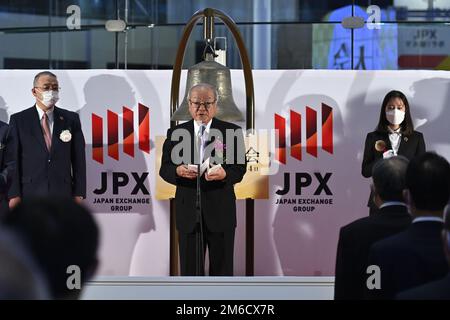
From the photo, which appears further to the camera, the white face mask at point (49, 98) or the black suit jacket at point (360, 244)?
the white face mask at point (49, 98)

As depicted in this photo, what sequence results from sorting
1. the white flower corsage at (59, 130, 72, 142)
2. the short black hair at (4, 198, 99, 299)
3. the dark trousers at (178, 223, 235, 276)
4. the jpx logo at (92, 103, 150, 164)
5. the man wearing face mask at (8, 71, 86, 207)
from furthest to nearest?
the jpx logo at (92, 103, 150, 164), the white flower corsage at (59, 130, 72, 142), the man wearing face mask at (8, 71, 86, 207), the dark trousers at (178, 223, 235, 276), the short black hair at (4, 198, 99, 299)

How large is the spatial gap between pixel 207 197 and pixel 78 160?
540mm

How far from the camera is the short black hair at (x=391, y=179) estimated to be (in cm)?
114

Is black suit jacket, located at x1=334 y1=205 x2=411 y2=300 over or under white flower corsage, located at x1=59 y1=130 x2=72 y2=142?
under

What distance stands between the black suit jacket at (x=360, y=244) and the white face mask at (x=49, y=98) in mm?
2068

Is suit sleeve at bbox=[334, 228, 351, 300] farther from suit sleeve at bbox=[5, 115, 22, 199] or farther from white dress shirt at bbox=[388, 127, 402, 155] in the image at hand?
suit sleeve at bbox=[5, 115, 22, 199]

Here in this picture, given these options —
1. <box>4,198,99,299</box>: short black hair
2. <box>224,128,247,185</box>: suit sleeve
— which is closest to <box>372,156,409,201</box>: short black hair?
<box>4,198,99,299</box>: short black hair

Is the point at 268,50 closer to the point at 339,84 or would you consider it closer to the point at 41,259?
the point at 339,84

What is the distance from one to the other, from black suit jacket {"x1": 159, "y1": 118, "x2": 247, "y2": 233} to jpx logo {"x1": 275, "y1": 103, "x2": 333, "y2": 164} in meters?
0.34

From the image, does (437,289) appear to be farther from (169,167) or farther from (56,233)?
(169,167)

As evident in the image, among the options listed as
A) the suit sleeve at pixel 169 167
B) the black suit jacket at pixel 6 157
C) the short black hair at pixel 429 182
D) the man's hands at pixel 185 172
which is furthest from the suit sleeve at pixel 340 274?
the black suit jacket at pixel 6 157

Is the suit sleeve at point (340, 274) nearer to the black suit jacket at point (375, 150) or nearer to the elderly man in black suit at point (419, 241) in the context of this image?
the elderly man in black suit at point (419, 241)

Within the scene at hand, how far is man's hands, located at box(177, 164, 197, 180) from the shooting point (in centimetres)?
263

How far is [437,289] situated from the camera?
2.71ft
